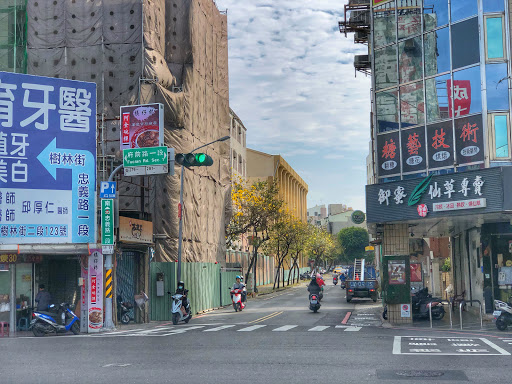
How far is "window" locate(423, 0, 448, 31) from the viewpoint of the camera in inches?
977

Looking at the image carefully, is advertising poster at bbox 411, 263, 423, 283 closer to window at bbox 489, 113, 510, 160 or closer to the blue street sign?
window at bbox 489, 113, 510, 160

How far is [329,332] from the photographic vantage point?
804 inches

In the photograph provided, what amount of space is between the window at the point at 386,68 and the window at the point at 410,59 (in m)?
0.32

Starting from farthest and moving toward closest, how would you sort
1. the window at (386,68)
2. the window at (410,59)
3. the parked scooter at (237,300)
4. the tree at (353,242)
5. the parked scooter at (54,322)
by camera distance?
1. the tree at (353,242)
2. the parked scooter at (237,300)
3. the window at (386,68)
4. the window at (410,59)
5. the parked scooter at (54,322)

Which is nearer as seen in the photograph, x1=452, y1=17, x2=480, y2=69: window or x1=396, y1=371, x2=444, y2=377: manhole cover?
x1=396, y1=371, x2=444, y2=377: manhole cover

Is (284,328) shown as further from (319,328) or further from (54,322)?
(54,322)

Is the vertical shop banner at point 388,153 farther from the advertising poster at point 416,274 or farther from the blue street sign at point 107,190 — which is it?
the blue street sign at point 107,190

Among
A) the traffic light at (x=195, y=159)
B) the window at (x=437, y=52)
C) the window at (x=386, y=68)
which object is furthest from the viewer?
the window at (x=386, y=68)

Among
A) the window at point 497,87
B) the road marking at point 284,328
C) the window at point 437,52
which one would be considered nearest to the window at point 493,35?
the window at point 497,87

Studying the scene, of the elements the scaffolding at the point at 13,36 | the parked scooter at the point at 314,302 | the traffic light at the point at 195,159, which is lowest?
the parked scooter at the point at 314,302

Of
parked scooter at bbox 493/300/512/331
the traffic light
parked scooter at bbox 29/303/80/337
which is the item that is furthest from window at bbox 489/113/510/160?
parked scooter at bbox 29/303/80/337

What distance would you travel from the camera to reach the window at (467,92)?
23609 mm

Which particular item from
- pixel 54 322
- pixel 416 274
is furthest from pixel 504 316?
pixel 54 322

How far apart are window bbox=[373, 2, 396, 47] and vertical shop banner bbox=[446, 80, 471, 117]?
13.2ft
